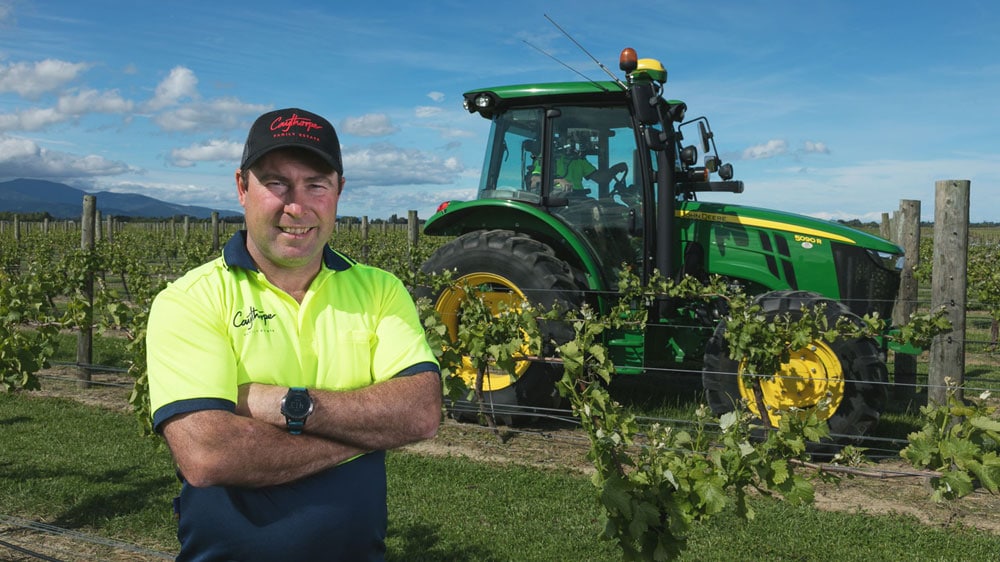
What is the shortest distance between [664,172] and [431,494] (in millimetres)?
2582

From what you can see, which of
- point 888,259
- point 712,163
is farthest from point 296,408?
point 888,259

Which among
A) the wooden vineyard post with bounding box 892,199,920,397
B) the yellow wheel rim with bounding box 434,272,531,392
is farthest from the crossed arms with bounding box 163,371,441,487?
the wooden vineyard post with bounding box 892,199,920,397

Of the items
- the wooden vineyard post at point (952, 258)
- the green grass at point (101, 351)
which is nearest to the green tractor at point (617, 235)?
the wooden vineyard post at point (952, 258)

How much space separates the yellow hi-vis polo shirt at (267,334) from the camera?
1.53 m

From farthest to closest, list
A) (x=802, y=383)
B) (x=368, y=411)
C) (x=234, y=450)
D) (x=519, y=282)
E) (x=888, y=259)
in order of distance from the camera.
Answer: (x=888, y=259) → (x=519, y=282) → (x=802, y=383) → (x=368, y=411) → (x=234, y=450)

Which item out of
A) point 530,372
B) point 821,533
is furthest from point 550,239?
point 821,533

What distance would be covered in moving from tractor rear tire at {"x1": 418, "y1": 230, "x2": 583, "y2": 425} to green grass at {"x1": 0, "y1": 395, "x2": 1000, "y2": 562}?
0.74 metres

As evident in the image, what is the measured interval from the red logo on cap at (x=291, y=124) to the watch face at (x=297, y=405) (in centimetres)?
53

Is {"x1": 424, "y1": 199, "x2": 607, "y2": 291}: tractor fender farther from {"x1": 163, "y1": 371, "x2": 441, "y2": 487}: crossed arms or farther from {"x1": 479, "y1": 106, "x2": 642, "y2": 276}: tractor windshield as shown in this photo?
{"x1": 163, "y1": 371, "x2": 441, "y2": 487}: crossed arms

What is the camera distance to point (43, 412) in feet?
21.5

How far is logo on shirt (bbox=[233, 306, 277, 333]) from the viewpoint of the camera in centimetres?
162

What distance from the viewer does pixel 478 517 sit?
13.6ft

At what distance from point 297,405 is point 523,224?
4.44 m

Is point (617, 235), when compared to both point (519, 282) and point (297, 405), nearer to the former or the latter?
point (519, 282)
